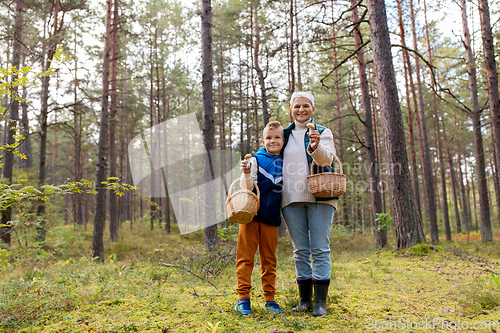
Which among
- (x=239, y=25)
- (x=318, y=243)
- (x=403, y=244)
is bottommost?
(x=403, y=244)

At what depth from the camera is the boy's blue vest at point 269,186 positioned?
2811 millimetres

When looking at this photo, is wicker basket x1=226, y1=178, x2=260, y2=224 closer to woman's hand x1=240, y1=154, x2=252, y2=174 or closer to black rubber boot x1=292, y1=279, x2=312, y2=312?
woman's hand x1=240, y1=154, x2=252, y2=174

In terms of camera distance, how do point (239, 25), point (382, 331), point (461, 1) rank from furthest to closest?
point (239, 25) → point (461, 1) → point (382, 331)

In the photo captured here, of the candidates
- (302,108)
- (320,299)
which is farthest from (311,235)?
(302,108)

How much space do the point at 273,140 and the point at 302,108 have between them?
0.44 metres

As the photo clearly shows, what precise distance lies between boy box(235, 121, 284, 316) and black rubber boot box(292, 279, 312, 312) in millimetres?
222

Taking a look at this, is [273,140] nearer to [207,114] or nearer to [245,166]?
[245,166]

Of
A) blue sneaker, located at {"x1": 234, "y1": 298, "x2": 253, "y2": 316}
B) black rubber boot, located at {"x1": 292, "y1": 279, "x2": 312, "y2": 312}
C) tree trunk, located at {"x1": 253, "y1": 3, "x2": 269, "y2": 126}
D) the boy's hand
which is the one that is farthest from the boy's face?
tree trunk, located at {"x1": 253, "y1": 3, "x2": 269, "y2": 126}

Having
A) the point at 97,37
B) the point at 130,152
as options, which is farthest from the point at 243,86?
the point at 130,152

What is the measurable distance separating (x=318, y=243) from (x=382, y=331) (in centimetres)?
81

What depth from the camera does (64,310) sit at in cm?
294

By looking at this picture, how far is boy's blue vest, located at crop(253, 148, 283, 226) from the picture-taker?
2.81 meters

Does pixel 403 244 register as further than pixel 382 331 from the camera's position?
Yes

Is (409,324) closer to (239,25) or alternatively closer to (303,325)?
(303,325)
